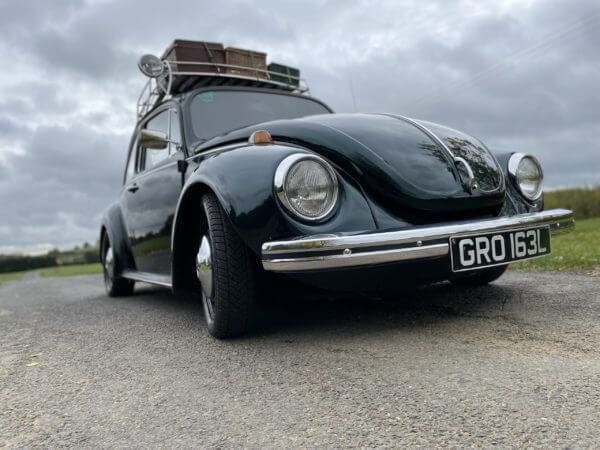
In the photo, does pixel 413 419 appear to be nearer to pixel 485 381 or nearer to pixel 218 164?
pixel 485 381

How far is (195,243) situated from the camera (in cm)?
325

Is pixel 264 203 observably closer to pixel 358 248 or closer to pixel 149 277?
pixel 358 248

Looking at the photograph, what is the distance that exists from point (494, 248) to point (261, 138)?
1273 millimetres

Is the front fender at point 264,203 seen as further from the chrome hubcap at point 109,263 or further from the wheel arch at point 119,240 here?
the chrome hubcap at point 109,263

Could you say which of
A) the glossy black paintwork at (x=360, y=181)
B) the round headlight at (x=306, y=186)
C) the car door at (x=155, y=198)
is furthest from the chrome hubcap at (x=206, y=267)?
the car door at (x=155, y=198)

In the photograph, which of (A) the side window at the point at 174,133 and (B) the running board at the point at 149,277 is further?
(A) the side window at the point at 174,133

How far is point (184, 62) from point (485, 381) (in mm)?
3773

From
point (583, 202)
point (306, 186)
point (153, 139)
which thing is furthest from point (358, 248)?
point (583, 202)

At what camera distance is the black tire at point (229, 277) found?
2518 millimetres

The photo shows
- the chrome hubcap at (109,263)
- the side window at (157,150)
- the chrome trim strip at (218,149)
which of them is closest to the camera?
the chrome trim strip at (218,149)

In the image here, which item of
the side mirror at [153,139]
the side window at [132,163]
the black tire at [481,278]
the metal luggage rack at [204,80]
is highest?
the metal luggage rack at [204,80]

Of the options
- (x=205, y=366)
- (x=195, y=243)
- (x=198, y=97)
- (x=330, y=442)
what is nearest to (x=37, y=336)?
(x=195, y=243)

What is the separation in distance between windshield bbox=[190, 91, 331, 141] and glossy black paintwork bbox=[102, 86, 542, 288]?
55cm

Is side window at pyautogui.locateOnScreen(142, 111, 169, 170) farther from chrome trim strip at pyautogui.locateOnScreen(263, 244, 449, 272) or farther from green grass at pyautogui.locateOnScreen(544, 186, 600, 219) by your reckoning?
green grass at pyautogui.locateOnScreen(544, 186, 600, 219)
